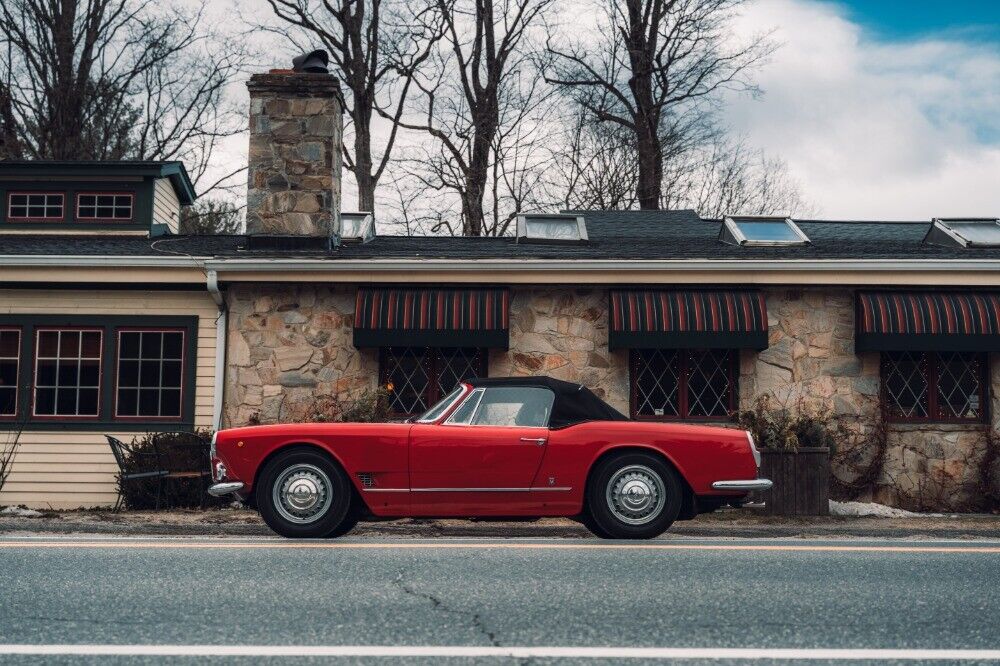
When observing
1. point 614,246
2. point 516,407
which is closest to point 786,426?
point 614,246

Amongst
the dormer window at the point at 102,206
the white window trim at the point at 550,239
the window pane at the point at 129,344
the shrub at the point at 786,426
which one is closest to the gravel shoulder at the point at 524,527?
the shrub at the point at 786,426

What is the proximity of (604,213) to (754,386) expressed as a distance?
21.9 ft

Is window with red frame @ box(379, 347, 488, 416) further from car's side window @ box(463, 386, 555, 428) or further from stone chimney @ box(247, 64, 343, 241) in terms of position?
car's side window @ box(463, 386, 555, 428)

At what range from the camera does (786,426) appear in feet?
39.3

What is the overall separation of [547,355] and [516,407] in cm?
538

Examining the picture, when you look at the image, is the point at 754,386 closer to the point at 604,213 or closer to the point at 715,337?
the point at 715,337

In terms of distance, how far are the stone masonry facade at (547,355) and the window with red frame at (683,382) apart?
0.18m

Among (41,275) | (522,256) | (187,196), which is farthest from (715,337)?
(187,196)

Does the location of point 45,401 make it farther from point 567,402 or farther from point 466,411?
point 567,402

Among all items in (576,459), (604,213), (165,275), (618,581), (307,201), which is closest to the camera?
(618,581)

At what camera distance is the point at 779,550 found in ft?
23.6

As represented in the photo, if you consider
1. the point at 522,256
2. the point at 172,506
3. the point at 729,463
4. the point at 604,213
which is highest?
the point at 604,213

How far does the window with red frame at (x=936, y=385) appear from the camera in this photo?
1330cm

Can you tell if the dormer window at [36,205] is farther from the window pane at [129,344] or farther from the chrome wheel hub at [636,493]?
the chrome wheel hub at [636,493]
